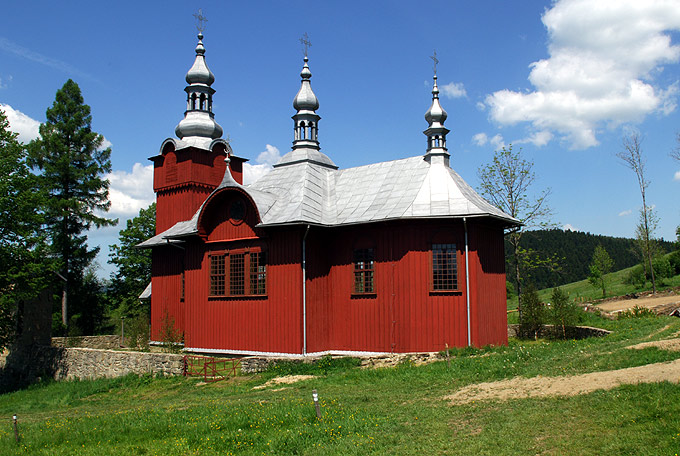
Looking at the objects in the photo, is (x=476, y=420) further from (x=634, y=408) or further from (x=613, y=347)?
(x=613, y=347)

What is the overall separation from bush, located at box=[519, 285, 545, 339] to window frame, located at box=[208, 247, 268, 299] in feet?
37.4

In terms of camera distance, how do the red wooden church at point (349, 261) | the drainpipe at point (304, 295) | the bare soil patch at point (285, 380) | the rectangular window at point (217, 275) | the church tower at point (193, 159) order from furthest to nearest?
the church tower at point (193, 159) < the rectangular window at point (217, 275) < the drainpipe at point (304, 295) < the red wooden church at point (349, 261) < the bare soil patch at point (285, 380)

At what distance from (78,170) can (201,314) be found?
1813 cm

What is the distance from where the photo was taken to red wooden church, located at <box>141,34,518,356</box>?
1866cm

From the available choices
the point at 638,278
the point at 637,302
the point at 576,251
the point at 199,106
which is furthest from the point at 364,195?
the point at 576,251

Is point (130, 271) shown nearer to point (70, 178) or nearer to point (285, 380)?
point (70, 178)

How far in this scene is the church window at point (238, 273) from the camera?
66.9 feet

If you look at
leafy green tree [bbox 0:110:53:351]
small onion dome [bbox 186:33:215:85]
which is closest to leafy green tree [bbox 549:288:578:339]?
small onion dome [bbox 186:33:215:85]

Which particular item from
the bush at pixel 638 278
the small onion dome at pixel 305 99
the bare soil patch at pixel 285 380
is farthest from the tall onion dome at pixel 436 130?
the bush at pixel 638 278

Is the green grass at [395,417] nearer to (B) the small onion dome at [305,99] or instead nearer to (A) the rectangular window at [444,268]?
(A) the rectangular window at [444,268]

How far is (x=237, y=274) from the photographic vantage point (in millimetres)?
21047

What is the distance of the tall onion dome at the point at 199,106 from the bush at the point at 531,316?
54.4 ft

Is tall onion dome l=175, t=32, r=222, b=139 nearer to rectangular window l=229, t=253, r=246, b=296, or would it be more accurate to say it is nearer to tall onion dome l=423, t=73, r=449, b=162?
rectangular window l=229, t=253, r=246, b=296

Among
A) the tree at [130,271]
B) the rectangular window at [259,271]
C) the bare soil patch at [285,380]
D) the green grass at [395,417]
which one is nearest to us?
the green grass at [395,417]
